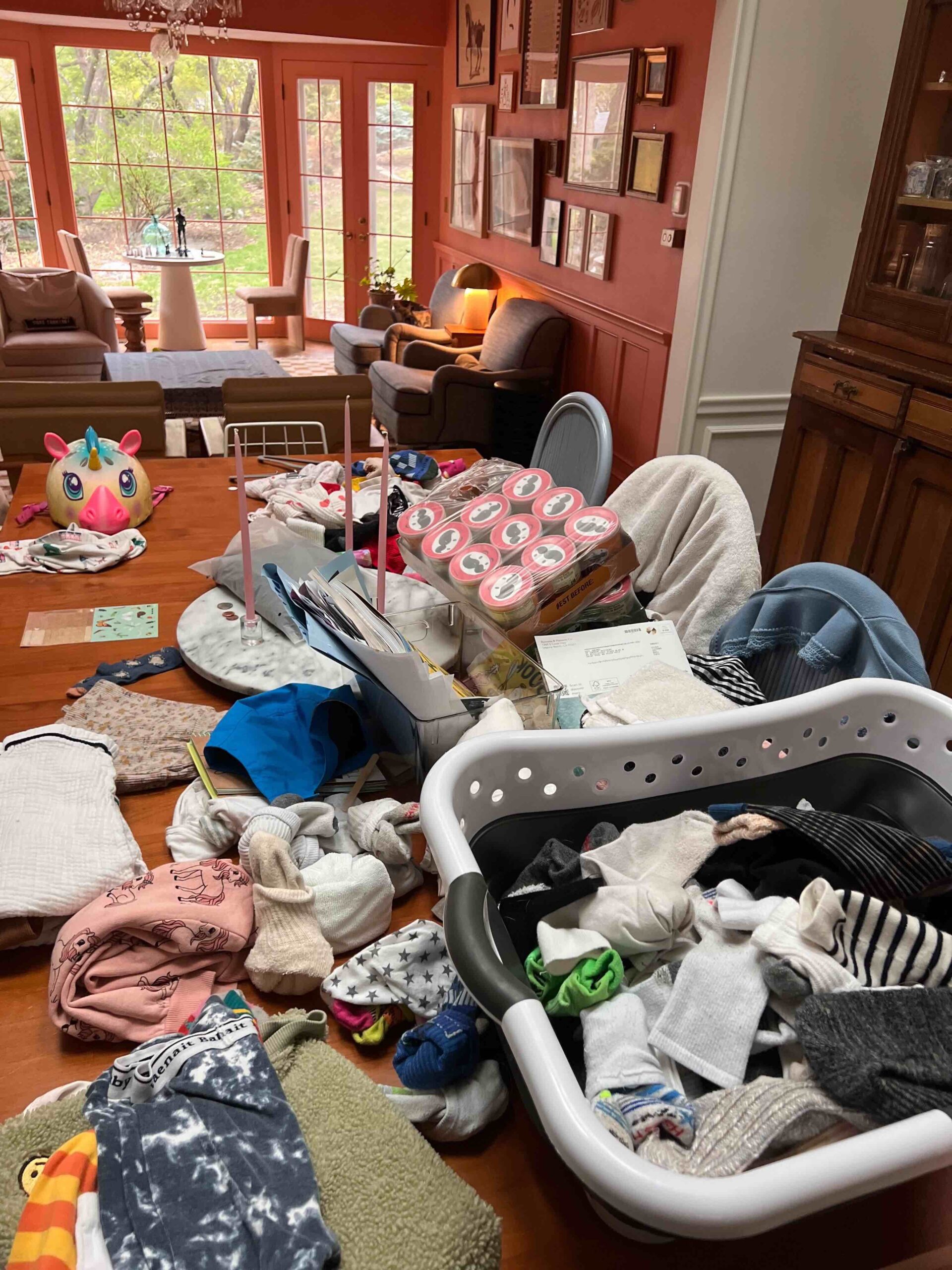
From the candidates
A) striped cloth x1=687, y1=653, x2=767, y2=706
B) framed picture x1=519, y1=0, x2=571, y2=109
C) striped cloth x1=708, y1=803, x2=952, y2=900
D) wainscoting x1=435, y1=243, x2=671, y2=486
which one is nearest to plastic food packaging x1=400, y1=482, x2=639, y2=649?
striped cloth x1=687, y1=653, x2=767, y2=706

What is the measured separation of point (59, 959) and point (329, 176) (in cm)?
725

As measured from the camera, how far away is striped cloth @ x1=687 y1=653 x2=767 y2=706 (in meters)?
1.20

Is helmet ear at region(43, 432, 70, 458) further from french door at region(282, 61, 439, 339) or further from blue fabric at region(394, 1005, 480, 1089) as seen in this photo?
french door at region(282, 61, 439, 339)

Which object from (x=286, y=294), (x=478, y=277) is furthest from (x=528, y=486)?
(x=286, y=294)

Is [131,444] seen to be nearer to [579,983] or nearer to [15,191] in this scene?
[579,983]

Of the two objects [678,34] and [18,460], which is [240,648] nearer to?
[18,460]

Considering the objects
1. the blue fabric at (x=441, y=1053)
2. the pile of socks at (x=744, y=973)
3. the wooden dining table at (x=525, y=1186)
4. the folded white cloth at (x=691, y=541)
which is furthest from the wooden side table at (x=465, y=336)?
the blue fabric at (x=441, y=1053)

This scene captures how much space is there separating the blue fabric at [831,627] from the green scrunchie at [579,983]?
586mm

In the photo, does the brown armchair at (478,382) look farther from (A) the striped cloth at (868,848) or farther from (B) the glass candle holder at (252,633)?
(A) the striped cloth at (868,848)

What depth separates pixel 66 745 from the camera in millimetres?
1071

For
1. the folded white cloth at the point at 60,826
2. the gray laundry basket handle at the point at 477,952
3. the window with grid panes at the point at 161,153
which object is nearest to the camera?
the gray laundry basket handle at the point at 477,952

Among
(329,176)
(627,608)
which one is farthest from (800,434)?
(329,176)

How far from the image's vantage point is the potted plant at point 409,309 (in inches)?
231

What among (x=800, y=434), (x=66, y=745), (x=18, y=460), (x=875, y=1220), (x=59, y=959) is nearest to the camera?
(x=875, y=1220)
